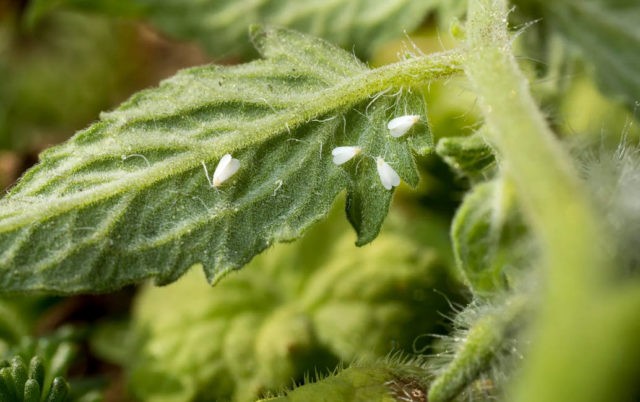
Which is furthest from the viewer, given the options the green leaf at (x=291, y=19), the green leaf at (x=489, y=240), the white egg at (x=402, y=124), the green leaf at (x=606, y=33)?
the green leaf at (x=291, y=19)

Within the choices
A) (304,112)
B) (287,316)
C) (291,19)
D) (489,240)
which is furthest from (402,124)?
(291,19)

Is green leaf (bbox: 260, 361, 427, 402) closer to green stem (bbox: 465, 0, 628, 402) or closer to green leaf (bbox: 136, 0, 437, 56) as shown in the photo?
green stem (bbox: 465, 0, 628, 402)

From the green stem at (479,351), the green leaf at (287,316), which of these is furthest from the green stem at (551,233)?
the green leaf at (287,316)

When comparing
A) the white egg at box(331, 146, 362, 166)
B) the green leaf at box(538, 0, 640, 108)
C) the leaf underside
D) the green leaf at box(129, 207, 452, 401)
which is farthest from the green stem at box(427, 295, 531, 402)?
the green leaf at box(538, 0, 640, 108)

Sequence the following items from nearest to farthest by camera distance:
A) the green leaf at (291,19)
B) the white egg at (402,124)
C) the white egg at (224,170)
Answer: the white egg at (224,170) < the white egg at (402,124) < the green leaf at (291,19)

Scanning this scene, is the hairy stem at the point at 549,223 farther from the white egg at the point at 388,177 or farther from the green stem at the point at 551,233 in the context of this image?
the white egg at the point at 388,177

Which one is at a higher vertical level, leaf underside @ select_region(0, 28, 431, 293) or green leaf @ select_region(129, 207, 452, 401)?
leaf underside @ select_region(0, 28, 431, 293)

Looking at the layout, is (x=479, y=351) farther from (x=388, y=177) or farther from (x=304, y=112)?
(x=304, y=112)
